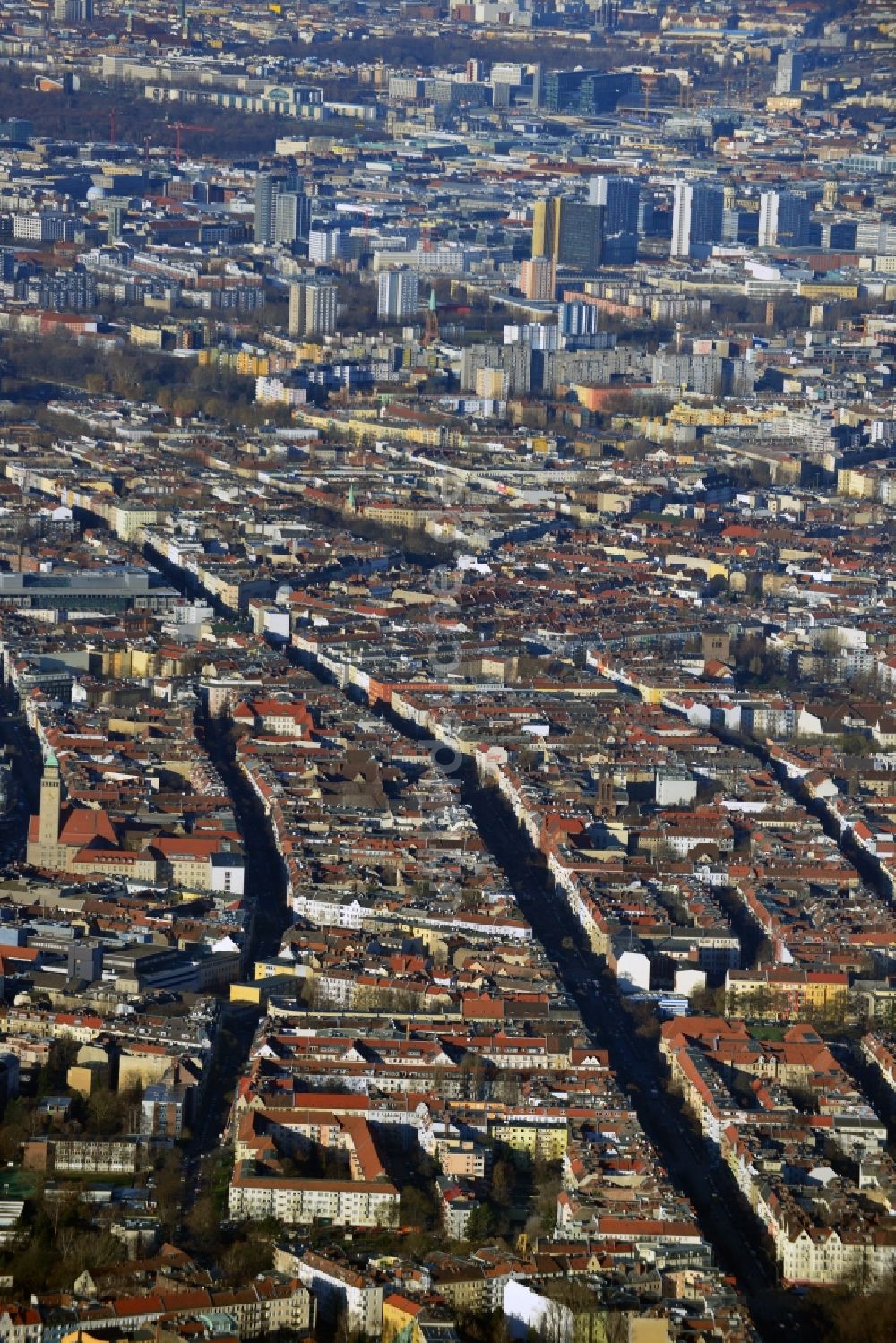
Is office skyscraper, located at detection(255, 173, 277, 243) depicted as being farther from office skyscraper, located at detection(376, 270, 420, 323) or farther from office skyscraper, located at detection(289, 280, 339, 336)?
office skyscraper, located at detection(289, 280, 339, 336)

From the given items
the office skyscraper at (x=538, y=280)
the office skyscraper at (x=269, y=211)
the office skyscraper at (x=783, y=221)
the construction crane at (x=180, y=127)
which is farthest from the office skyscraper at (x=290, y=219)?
the construction crane at (x=180, y=127)

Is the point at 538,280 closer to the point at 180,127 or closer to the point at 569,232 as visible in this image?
the point at 569,232

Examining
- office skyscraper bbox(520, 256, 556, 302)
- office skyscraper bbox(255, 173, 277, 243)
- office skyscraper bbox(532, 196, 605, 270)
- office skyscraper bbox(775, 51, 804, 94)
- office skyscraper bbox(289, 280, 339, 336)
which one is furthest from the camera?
office skyscraper bbox(775, 51, 804, 94)

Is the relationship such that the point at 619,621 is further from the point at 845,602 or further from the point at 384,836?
the point at 384,836

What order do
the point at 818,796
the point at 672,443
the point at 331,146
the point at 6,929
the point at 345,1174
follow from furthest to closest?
the point at 331,146
the point at 672,443
the point at 818,796
the point at 6,929
the point at 345,1174

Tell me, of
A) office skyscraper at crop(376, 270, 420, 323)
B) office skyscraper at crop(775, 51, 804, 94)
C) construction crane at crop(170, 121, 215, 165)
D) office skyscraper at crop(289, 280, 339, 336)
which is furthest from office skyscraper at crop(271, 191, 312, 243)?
office skyscraper at crop(775, 51, 804, 94)

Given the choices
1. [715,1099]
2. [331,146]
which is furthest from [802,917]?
[331,146]
